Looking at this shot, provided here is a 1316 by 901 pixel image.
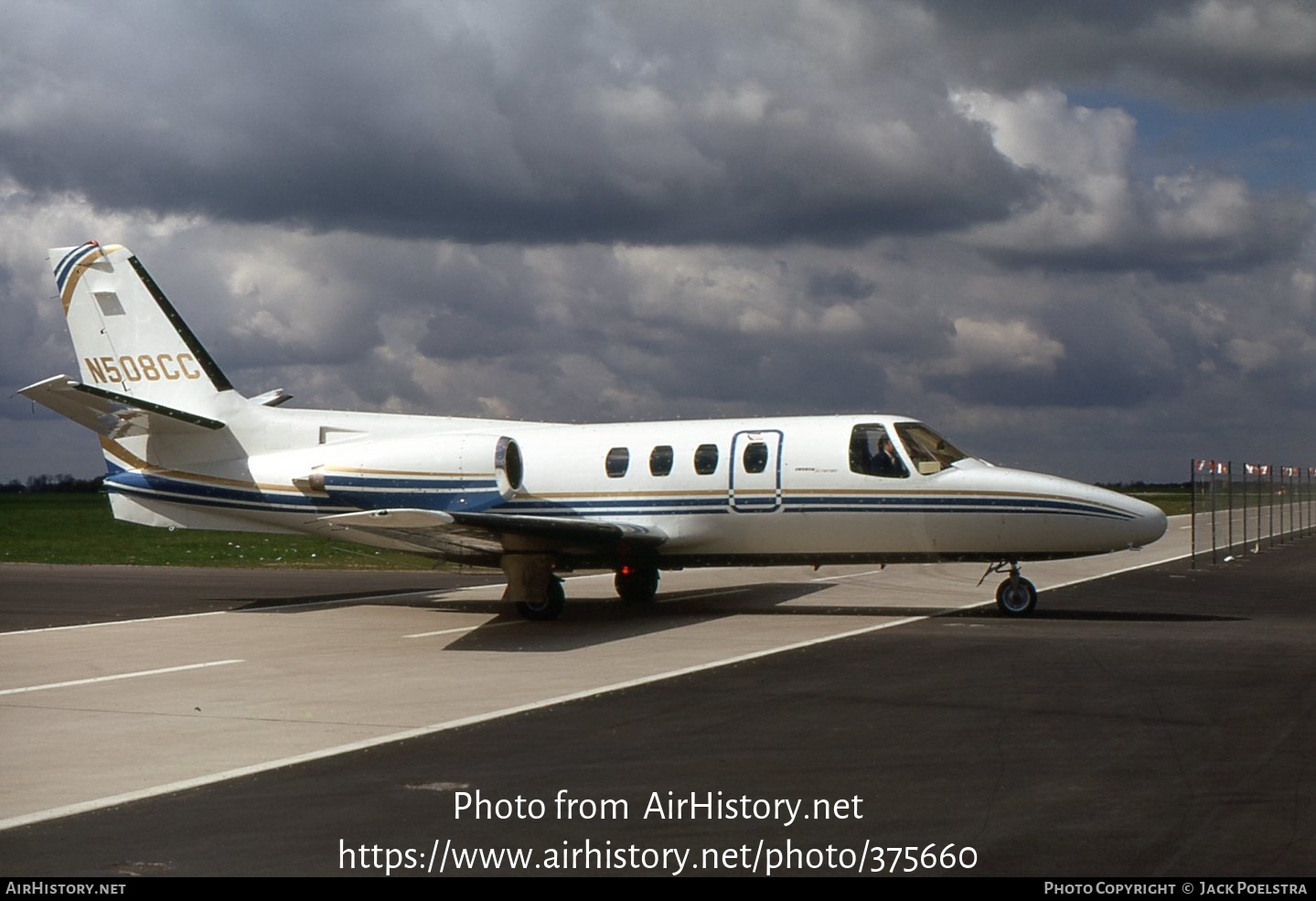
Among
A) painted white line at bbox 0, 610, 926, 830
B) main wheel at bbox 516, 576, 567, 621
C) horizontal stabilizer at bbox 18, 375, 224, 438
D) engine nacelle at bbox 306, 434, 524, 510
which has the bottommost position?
painted white line at bbox 0, 610, 926, 830

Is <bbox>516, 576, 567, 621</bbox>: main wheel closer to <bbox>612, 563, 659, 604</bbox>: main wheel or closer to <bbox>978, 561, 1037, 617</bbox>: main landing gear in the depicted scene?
<bbox>612, 563, 659, 604</bbox>: main wheel

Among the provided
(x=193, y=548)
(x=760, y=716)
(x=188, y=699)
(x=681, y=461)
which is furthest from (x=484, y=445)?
(x=193, y=548)

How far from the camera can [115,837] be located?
276 inches

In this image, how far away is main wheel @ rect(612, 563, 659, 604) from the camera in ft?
71.5

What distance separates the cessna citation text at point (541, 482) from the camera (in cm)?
1842

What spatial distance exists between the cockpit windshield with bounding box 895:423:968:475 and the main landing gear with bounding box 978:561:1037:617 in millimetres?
1705

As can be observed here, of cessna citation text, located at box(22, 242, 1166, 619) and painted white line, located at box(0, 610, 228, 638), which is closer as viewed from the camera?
painted white line, located at box(0, 610, 228, 638)

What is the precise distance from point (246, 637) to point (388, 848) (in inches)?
447

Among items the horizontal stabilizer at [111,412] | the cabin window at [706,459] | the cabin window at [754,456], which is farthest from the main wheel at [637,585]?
the horizontal stabilizer at [111,412]

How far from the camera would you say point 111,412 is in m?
20.6

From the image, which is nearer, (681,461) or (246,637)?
(246,637)

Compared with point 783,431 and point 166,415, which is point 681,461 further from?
point 166,415

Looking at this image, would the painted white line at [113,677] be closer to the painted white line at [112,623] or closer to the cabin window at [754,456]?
the painted white line at [112,623]

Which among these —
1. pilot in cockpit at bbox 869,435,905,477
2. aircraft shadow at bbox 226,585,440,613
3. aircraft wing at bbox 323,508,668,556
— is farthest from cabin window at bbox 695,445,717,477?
aircraft shadow at bbox 226,585,440,613
